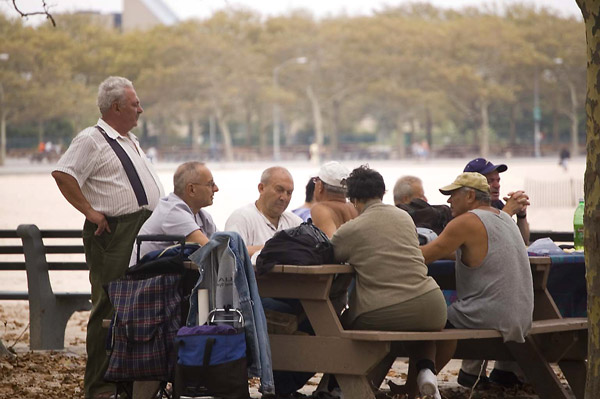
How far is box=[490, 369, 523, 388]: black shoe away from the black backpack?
1998 millimetres

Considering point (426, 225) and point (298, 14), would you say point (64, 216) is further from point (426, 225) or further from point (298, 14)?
point (298, 14)

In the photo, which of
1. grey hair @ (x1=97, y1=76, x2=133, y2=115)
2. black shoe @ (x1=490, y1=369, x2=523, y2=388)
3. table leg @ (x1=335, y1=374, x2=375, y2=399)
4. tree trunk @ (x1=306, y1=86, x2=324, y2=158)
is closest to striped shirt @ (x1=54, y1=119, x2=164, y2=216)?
grey hair @ (x1=97, y1=76, x2=133, y2=115)

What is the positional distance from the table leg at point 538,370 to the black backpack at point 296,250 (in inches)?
51.2

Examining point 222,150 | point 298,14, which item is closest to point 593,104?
point 222,150

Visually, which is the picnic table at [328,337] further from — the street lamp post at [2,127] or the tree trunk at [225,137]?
the tree trunk at [225,137]

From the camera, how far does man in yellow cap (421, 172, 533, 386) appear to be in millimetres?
5117

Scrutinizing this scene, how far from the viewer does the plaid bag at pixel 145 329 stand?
15.9 feet

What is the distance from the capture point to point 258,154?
78.7 metres

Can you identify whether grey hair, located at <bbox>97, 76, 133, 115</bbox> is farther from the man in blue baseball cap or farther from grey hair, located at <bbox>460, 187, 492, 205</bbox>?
the man in blue baseball cap

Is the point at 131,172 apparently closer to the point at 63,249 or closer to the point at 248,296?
the point at 248,296

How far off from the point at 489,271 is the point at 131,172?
2093 millimetres

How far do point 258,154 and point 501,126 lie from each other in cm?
2625

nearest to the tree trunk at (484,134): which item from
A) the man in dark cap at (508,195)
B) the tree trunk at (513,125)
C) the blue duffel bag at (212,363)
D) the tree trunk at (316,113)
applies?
the tree trunk at (513,125)

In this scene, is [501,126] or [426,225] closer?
[426,225]
